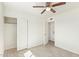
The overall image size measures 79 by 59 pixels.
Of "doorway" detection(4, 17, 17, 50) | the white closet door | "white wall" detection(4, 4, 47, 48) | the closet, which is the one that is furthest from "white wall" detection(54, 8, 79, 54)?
"doorway" detection(4, 17, 17, 50)

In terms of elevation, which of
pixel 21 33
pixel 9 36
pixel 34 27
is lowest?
pixel 9 36

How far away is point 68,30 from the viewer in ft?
12.5

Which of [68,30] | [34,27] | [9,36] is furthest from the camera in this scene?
[34,27]

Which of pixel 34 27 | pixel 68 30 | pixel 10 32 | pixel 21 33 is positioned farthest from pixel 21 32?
pixel 68 30

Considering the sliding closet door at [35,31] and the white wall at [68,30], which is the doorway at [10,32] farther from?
the white wall at [68,30]

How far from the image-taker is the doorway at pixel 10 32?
379cm

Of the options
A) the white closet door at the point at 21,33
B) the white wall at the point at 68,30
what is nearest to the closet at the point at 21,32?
the white closet door at the point at 21,33

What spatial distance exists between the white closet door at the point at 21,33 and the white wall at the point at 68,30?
6.19 ft

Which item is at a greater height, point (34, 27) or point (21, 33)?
point (34, 27)

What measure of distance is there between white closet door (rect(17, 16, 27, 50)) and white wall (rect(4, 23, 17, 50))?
0.49 meters

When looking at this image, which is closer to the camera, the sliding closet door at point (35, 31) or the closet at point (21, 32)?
the closet at point (21, 32)

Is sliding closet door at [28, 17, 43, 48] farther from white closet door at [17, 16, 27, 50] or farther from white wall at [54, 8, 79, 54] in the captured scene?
white wall at [54, 8, 79, 54]

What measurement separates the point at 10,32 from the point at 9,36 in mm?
216

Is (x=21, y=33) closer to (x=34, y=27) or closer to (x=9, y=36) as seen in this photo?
(x=9, y=36)
